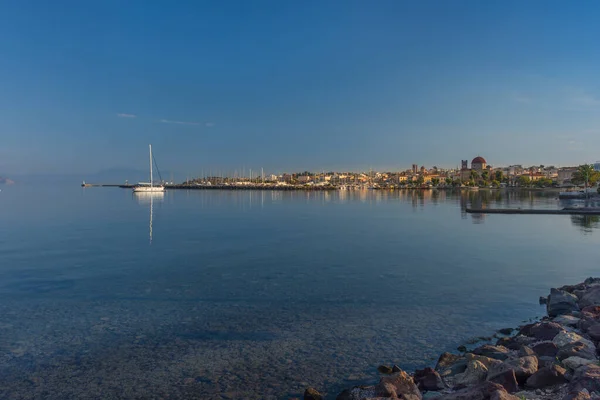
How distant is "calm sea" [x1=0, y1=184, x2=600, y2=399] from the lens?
25.8 feet

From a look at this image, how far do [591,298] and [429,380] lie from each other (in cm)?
701

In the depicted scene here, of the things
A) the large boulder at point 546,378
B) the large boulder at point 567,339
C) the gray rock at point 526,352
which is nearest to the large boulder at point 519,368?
the large boulder at point 546,378

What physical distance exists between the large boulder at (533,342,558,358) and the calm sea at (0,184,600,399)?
1.72 metres

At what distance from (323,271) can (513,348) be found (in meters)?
8.79

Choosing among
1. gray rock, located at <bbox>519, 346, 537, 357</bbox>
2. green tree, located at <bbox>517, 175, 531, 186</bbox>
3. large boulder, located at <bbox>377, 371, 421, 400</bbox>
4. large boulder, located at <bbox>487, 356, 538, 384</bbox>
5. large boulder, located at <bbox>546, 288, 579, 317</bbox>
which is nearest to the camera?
large boulder, located at <bbox>377, 371, 421, 400</bbox>

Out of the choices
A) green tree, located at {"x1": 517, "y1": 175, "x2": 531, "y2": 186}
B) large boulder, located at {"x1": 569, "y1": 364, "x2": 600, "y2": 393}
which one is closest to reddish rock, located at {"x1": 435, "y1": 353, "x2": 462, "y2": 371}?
large boulder, located at {"x1": 569, "y1": 364, "x2": 600, "y2": 393}

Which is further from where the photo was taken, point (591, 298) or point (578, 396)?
point (591, 298)

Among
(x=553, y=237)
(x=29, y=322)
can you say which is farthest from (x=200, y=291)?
(x=553, y=237)

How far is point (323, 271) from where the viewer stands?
16.8m

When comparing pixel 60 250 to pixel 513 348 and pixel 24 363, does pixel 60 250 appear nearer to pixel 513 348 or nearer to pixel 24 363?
pixel 24 363

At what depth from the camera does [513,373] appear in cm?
645

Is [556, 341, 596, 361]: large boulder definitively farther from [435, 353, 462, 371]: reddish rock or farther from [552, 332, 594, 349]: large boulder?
[435, 353, 462, 371]: reddish rock

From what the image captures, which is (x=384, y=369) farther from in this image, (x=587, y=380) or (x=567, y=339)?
(x=567, y=339)

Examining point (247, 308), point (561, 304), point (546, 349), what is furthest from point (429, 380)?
point (561, 304)
